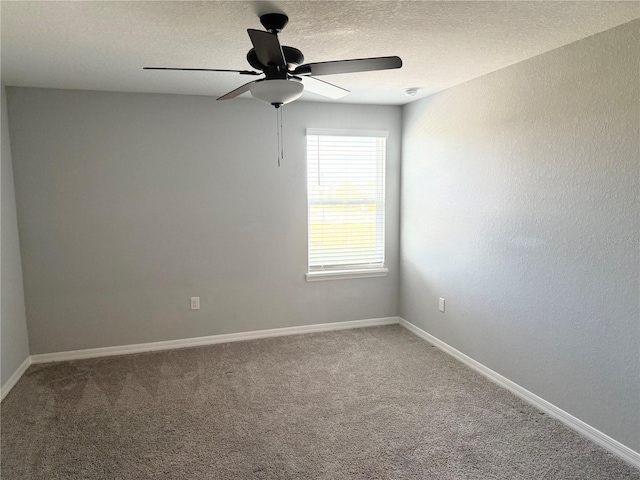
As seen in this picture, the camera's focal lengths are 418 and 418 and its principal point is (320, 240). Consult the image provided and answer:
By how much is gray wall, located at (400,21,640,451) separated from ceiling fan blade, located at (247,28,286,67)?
176 centimetres

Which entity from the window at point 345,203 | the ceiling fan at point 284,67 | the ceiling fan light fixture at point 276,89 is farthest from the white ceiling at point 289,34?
the window at point 345,203

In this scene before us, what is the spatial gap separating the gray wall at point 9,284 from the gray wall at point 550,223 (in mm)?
3514

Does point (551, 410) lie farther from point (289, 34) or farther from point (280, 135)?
point (280, 135)

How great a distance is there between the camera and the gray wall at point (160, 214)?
11.5 feet

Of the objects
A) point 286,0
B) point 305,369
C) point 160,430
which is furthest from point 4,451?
point 286,0

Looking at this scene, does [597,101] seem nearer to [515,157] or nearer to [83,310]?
[515,157]

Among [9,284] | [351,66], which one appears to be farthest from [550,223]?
[9,284]

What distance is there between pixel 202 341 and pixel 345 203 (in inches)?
76.3

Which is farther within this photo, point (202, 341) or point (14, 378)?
point (202, 341)

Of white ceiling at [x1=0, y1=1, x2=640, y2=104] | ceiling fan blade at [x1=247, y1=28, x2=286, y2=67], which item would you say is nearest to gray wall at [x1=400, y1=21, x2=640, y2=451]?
white ceiling at [x1=0, y1=1, x2=640, y2=104]

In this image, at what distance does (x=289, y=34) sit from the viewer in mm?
2254

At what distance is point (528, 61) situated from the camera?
2729 mm

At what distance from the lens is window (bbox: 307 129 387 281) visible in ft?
13.6

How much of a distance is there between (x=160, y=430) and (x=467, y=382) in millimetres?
2174
